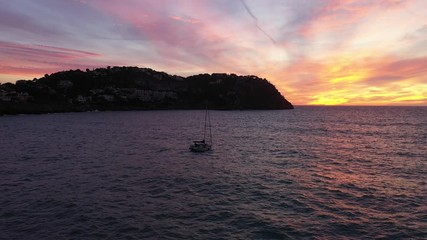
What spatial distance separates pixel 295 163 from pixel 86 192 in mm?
29442

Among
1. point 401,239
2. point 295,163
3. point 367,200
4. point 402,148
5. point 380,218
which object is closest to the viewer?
point 401,239

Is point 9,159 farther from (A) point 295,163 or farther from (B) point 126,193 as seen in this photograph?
(A) point 295,163

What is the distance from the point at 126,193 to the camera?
2909 cm

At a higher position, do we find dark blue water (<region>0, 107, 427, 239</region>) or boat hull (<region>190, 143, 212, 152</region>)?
boat hull (<region>190, 143, 212, 152</region>)

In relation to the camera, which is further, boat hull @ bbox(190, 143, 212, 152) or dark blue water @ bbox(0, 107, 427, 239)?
boat hull @ bbox(190, 143, 212, 152)

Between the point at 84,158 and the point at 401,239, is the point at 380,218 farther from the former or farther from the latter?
the point at 84,158

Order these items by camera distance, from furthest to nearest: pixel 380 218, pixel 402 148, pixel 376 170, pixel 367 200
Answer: pixel 402 148 < pixel 376 170 < pixel 367 200 < pixel 380 218

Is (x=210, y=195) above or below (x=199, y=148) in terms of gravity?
below

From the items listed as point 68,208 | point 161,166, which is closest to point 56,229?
point 68,208

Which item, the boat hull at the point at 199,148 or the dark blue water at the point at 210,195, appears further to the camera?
the boat hull at the point at 199,148

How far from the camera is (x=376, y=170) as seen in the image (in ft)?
134

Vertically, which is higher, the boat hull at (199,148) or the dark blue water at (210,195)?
the boat hull at (199,148)

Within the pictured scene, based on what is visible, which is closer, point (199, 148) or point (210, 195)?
point (210, 195)

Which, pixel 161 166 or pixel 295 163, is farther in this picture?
pixel 295 163
